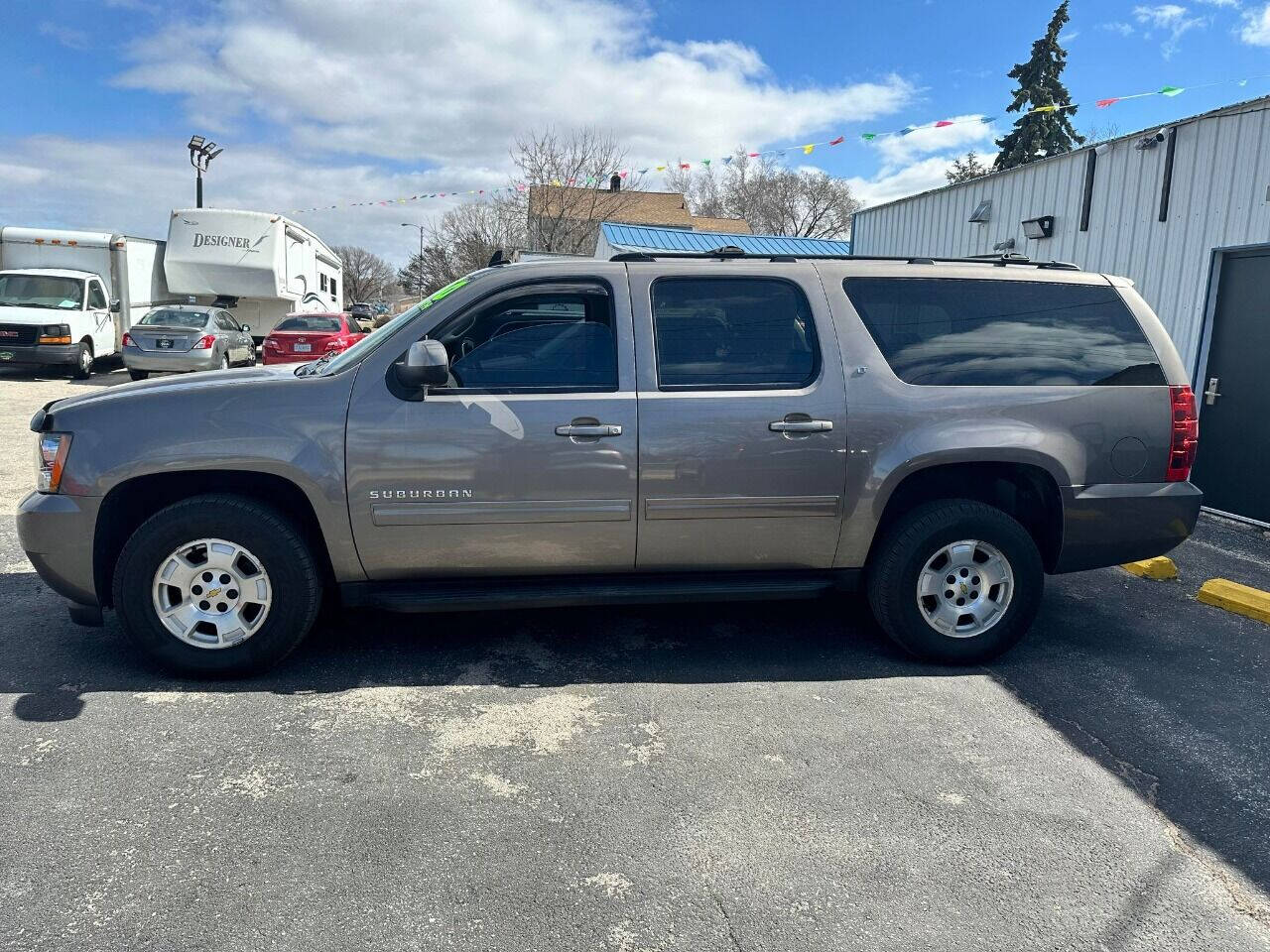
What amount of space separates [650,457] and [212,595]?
79.6 inches

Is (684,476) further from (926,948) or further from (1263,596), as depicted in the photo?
(1263,596)

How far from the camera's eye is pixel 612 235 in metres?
23.3

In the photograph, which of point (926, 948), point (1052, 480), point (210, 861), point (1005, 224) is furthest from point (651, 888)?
point (1005, 224)

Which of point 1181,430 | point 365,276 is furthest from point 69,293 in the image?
point 365,276

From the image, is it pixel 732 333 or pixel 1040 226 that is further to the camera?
pixel 1040 226

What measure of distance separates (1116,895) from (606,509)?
7.70 feet

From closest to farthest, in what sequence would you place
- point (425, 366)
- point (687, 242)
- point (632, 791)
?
point (632, 791), point (425, 366), point (687, 242)

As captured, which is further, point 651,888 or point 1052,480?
point 1052,480

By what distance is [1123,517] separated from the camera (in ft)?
14.1

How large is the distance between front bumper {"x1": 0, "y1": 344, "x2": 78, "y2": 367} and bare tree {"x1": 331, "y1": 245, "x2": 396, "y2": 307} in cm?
6536

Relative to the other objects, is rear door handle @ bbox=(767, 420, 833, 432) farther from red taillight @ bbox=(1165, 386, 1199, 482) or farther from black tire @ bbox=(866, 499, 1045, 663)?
red taillight @ bbox=(1165, 386, 1199, 482)

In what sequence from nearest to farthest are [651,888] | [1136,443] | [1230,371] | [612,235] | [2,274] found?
1. [651,888]
2. [1136,443]
3. [1230,371]
4. [2,274]
5. [612,235]

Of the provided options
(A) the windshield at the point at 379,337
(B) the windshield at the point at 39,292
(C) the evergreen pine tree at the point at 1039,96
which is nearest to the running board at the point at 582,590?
(A) the windshield at the point at 379,337

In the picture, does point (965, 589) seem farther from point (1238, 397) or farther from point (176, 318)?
point (176, 318)
